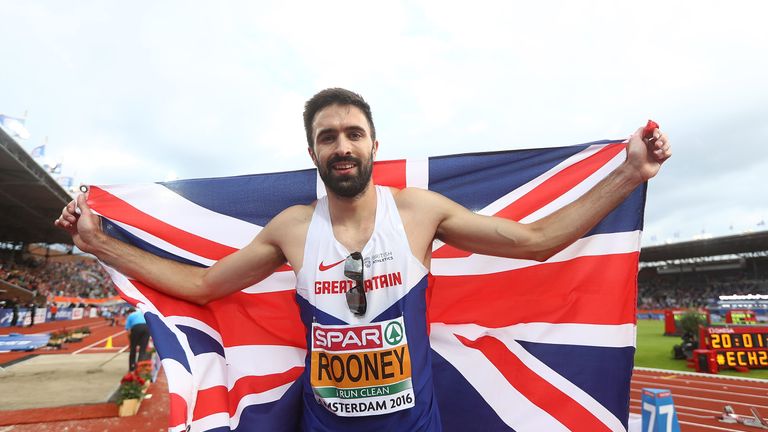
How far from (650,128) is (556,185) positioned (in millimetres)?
797

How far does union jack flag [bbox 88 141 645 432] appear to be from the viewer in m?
2.45

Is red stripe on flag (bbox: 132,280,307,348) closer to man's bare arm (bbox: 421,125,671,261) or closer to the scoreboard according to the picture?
man's bare arm (bbox: 421,125,671,261)

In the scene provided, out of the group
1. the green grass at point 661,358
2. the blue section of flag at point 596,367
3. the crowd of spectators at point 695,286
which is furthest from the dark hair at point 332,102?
the crowd of spectators at point 695,286

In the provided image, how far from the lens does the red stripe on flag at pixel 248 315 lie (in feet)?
8.25

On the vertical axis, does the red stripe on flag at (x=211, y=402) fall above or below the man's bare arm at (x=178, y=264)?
below

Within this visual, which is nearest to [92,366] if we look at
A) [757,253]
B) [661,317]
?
[661,317]

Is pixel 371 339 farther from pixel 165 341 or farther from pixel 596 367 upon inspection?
pixel 596 367

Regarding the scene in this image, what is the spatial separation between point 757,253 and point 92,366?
55775mm

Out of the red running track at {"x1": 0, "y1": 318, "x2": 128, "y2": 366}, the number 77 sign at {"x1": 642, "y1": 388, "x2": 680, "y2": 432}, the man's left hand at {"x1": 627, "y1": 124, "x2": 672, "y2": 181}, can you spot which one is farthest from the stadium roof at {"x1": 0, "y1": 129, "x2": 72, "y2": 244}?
the number 77 sign at {"x1": 642, "y1": 388, "x2": 680, "y2": 432}

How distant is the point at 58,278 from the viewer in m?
44.0

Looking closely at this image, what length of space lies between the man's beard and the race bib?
2.01ft

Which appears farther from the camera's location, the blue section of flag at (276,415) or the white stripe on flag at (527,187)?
the white stripe on flag at (527,187)

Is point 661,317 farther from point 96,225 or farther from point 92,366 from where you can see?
point 96,225

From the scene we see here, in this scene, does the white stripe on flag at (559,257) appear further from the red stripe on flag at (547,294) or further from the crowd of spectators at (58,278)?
the crowd of spectators at (58,278)
